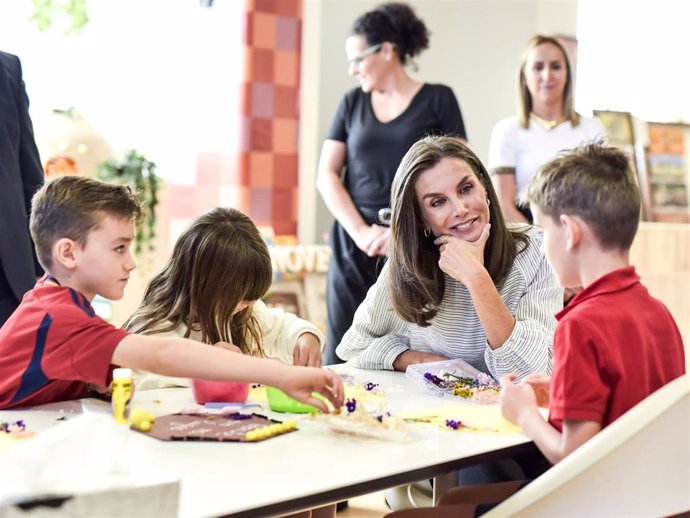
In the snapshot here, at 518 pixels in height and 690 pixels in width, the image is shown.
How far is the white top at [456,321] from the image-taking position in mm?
1953

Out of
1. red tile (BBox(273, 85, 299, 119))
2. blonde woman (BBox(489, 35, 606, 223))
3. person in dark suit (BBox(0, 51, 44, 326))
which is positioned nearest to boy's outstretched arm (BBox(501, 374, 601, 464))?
person in dark suit (BBox(0, 51, 44, 326))

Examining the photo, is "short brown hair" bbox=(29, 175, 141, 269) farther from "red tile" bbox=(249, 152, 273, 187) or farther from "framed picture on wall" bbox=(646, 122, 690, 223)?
"framed picture on wall" bbox=(646, 122, 690, 223)

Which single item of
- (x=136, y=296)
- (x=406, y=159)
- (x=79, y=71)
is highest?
(x=79, y=71)

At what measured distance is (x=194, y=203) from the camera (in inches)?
169

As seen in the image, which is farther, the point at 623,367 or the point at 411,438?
the point at 411,438

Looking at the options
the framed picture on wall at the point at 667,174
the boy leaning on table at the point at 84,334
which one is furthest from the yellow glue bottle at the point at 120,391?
the framed picture on wall at the point at 667,174

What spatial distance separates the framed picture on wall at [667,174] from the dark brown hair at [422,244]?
3.02 m

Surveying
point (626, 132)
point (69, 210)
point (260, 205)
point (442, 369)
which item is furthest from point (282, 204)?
point (69, 210)

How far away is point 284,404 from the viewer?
1.52m

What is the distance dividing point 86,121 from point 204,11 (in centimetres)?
81

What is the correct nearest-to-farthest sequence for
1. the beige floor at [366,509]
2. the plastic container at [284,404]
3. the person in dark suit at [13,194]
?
1. the plastic container at [284,404]
2. the person in dark suit at [13,194]
3. the beige floor at [366,509]

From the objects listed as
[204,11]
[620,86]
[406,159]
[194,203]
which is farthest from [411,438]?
[620,86]

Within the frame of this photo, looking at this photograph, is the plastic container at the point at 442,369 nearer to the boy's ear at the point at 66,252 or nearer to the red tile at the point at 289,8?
the boy's ear at the point at 66,252

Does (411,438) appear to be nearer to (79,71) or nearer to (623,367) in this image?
(623,367)
